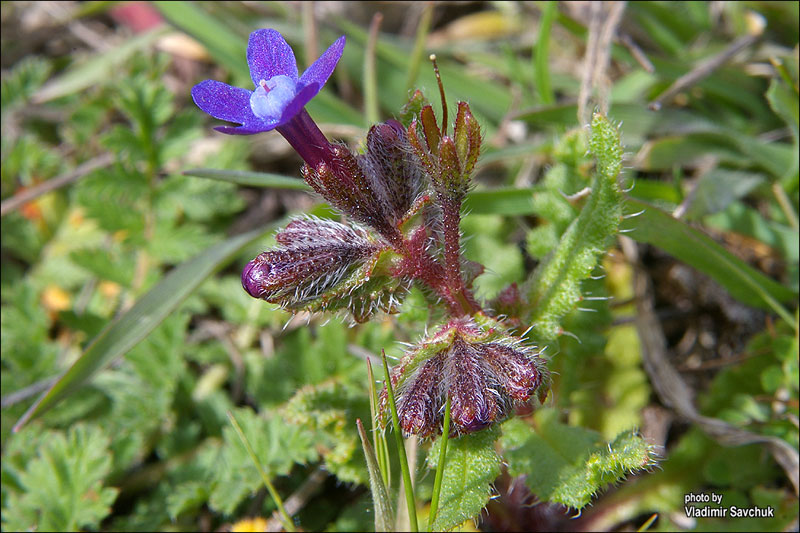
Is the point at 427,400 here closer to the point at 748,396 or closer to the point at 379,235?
the point at 379,235

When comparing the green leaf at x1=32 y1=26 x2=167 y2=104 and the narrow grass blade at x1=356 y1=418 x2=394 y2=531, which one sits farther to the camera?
the green leaf at x1=32 y1=26 x2=167 y2=104

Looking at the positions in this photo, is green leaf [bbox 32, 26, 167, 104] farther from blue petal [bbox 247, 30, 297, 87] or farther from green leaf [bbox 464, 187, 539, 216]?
blue petal [bbox 247, 30, 297, 87]

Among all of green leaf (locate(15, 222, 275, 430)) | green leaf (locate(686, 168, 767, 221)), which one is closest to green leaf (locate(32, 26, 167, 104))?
green leaf (locate(15, 222, 275, 430))

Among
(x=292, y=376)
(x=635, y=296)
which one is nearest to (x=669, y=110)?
(x=635, y=296)

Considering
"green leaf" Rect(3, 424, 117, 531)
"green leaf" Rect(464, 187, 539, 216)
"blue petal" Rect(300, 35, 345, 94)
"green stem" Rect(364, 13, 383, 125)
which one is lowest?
"green leaf" Rect(3, 424, 117, 531)

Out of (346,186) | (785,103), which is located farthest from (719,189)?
(346,186)

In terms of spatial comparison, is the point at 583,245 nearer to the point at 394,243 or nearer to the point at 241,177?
the point at 394,243
